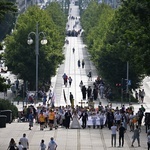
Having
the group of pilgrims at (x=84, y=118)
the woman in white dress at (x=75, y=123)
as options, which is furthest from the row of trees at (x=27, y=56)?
the woman in white dress at (x=75, y=123)

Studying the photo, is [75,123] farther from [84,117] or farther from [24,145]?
[24,145]

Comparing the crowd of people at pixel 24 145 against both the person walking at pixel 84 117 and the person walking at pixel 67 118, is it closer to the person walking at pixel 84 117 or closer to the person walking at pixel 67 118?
the person walking at pixel 67 118

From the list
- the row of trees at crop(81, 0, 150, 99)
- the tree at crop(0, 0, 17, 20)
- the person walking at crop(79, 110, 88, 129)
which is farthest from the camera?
the person walking at crop(79, 110, 88, 129)

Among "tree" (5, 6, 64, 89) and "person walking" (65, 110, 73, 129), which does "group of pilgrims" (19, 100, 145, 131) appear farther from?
"tree" (5, 6, 64, 89)

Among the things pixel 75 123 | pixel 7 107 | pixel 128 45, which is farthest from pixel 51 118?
pixel 128 45

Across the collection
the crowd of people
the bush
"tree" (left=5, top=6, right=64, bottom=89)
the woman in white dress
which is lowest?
the crowd of people

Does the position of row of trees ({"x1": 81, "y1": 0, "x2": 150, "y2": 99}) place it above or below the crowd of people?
above

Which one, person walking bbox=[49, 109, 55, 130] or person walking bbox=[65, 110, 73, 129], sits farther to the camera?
person walking bbox=[65, 110, 73, 129]

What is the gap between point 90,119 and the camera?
62.9 meters

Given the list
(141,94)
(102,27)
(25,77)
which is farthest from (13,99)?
(102,27)

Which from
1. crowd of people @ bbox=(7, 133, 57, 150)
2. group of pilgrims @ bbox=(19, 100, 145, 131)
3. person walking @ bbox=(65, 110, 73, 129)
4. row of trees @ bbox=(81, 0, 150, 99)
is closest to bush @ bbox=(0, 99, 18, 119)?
group of pilgrims @ bbox=(19, 100, 145, 131)

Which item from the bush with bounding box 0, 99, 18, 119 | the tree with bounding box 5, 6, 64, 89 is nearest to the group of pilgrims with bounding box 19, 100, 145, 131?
the bush with bounding box 0, 99, 18, 119

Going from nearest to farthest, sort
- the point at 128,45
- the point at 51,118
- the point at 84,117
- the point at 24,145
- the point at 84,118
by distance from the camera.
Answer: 1. the point at 24,145
2. the point at 51,118
3. the point at 84,117
4. the point at 84,118
5. the point at 128,45

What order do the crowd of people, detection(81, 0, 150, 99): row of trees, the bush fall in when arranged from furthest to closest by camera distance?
1. the bush
2. detection(81, 0, 150, 99): row of trees
3. the crowd of people
